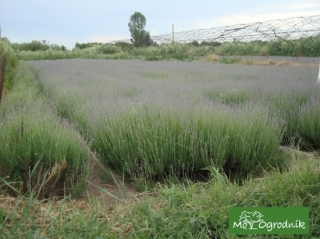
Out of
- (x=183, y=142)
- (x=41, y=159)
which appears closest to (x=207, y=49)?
(x=183, y=142)

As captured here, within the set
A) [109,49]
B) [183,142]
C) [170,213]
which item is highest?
[109,49]

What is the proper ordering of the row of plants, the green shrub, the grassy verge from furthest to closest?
the green shrub, the row of plants, the grassy verge

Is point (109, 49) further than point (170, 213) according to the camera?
Yes

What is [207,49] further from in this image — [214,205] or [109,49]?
[214,205]

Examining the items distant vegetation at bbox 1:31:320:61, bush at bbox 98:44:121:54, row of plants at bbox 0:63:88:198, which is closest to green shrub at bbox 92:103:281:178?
row of plants at bbox 0:63:88:198

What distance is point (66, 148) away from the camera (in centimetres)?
269

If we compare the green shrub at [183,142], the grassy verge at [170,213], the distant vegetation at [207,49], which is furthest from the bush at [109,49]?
the grassy verge at [170,213]

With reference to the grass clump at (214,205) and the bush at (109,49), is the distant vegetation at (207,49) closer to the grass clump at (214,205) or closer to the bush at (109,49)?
the bush at (109,49)

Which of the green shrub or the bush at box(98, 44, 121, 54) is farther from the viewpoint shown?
the bush at box(98, 44, 121, 54)

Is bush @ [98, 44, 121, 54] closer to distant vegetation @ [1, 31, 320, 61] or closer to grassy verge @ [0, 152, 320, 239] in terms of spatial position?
distant vegetation @ [1, 31, 320, 61]

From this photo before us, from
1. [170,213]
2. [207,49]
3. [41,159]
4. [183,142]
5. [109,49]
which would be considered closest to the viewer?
[170,213]

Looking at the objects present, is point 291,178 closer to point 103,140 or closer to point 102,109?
point 103,140

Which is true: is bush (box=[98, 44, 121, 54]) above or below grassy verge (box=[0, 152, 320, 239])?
above

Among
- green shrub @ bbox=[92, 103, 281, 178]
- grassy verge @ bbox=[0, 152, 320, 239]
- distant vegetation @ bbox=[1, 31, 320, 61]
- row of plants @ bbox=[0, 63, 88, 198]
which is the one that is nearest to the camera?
grassy verge @ bbox=[0, 152, 320, 239]
